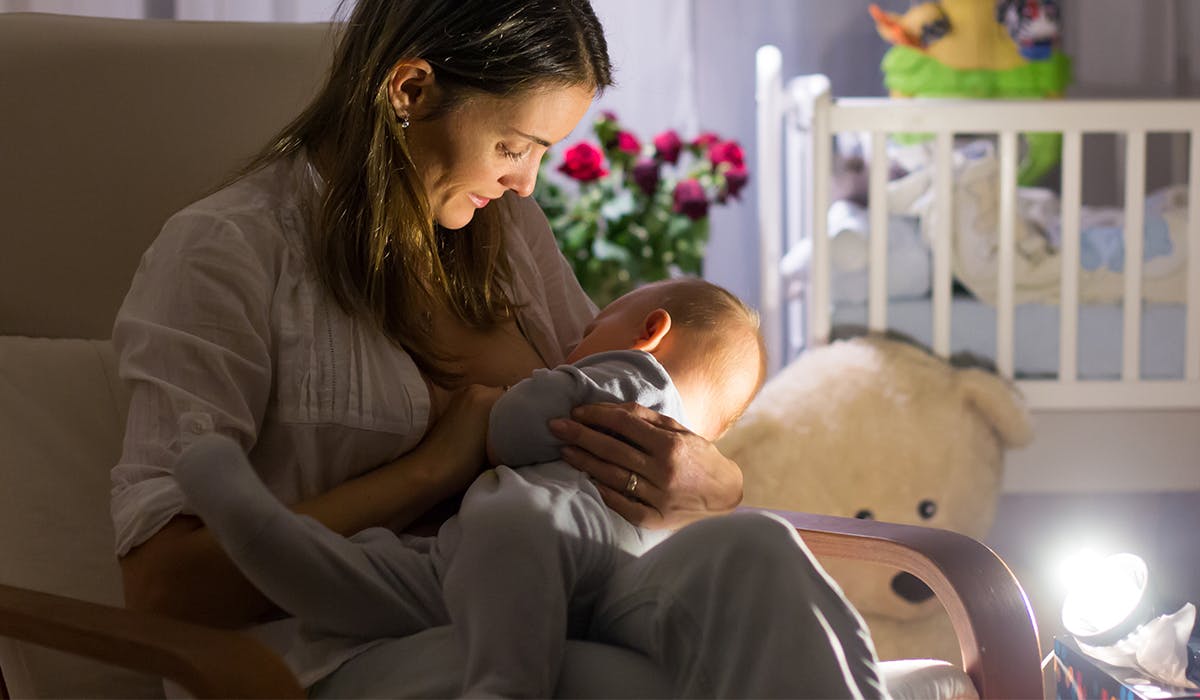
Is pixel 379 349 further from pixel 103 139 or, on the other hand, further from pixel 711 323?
pixel 103 139

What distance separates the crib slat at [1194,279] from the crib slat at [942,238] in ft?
1.61

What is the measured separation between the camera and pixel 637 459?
1.11m

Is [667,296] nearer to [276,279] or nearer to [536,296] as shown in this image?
[536,296]

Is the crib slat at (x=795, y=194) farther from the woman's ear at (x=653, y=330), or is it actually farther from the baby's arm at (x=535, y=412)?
the baby's arm at (x=535, y=412)

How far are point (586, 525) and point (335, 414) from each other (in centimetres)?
28

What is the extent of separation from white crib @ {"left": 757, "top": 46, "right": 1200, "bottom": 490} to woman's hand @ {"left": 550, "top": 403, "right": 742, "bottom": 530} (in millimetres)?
1408

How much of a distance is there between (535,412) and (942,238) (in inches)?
63.1

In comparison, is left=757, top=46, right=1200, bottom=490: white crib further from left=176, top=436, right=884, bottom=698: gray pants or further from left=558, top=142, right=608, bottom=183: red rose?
left=176, top=436, right=884, bottom=698: gray pants

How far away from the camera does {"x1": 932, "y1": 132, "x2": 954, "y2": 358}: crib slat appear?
2.48 meters

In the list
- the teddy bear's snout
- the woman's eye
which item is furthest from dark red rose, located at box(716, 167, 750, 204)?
the woman's eye

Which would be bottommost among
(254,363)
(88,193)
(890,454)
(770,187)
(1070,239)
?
(890,454)

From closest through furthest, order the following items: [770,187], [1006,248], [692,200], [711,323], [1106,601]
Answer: [711,323]
[1106,601]
[1006,248]
[692,200]
[770,187]

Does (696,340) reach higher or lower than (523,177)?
lower

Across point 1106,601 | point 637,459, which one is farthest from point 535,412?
point 1106,601
